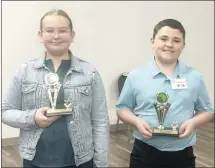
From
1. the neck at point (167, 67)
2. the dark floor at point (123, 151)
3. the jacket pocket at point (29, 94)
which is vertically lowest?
the dark floor at point (123, 151)

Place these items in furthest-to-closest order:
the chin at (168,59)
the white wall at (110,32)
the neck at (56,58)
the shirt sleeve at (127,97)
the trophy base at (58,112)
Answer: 1. the white wall at (110,32)
2. the shirt sleeve at (127,97)
3. the chin at (168,59)
4. the neck at (56,58)
5. the trophy base at (58,112)

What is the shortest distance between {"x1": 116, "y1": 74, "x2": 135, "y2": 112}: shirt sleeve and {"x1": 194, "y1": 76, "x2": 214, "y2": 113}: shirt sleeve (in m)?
0.41

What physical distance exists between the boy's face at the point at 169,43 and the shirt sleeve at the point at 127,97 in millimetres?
261

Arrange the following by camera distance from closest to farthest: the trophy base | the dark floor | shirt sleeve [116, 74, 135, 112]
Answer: the trophy base < shirt sleeve [116, 74, 135, 112] < the dark floor

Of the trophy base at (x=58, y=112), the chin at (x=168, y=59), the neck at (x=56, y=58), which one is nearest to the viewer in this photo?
the trophy base at (x=58, y=112)

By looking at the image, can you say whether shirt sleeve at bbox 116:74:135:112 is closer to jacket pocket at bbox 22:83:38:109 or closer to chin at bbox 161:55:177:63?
chin at bbox 161:55:177:63

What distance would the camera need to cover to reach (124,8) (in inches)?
215

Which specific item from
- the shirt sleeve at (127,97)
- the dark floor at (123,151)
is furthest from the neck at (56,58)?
the dark floor at (123,151)

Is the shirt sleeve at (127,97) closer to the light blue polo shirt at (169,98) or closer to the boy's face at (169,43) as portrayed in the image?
the light blue polo shirt at (169,98)

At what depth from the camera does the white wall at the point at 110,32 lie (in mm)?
4750

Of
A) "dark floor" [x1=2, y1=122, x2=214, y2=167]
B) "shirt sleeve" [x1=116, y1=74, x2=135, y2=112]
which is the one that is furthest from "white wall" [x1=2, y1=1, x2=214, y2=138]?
"shirt sleeve" [x1=116, y1=74, x2=135, y2=112]

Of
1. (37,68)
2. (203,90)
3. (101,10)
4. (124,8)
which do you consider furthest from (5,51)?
(203,90)

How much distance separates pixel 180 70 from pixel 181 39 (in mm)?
197

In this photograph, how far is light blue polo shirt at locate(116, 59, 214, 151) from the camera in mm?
2066
